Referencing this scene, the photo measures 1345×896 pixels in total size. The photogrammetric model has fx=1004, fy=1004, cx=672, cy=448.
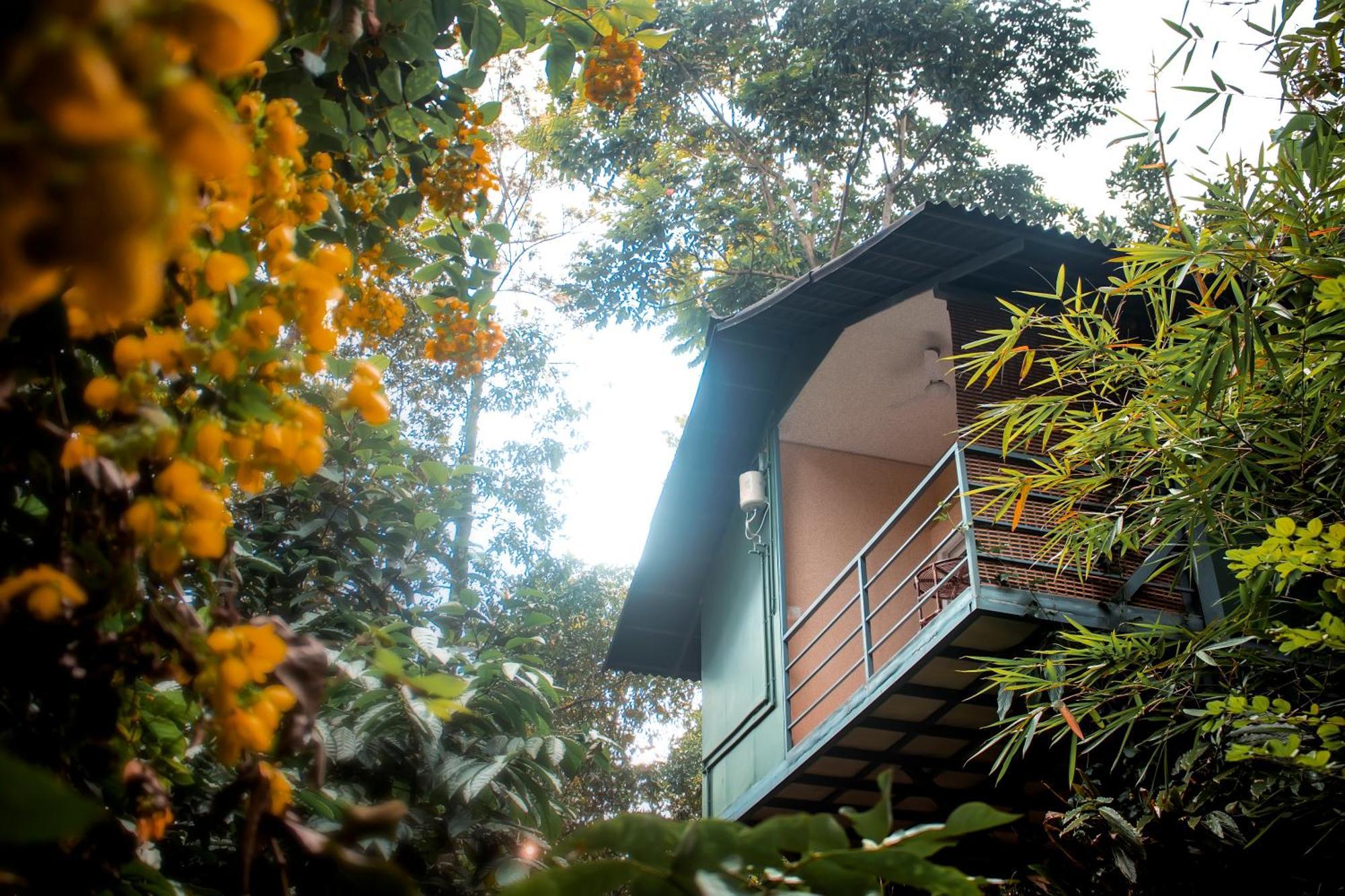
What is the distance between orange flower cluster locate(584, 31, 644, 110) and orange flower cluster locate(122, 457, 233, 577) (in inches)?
76.3

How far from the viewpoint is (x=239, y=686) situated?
0.84 meters

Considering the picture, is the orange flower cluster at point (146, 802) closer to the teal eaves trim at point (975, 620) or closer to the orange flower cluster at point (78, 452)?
the orange flower cluster at point (78, 452)

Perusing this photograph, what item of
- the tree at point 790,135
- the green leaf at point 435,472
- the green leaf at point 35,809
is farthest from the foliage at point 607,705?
the green leaf at point 35,809

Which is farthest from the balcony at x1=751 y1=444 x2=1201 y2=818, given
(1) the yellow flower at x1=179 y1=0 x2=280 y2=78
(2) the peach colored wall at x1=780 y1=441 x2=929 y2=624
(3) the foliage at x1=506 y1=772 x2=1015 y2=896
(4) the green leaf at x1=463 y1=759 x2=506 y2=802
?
(1) the yellow flower at x1=179 y1=0 x2=280 y2=78

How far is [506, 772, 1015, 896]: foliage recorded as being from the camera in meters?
0.78

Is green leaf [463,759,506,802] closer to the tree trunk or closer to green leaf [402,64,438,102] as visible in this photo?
green leaf [402,64,438,102]

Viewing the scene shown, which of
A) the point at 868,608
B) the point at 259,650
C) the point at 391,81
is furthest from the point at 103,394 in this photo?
the point at 868,608

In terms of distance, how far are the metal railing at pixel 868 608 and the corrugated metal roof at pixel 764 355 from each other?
100 cm

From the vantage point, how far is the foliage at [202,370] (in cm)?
42

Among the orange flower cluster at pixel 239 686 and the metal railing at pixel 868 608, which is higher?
the metal railing at pixel 868 608

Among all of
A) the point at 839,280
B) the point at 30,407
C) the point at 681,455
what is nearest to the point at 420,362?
the point at 681,455

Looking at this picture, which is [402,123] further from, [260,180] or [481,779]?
[481,779]

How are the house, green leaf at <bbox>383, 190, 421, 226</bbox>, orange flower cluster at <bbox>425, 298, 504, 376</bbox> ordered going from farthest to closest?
the house
orange flower cluster at <bbox>425, 298, 504, 376</bbox>
green leaf at <bbox>383, 190, 421, 226</bbox>

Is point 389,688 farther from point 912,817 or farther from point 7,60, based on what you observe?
point 912,817
